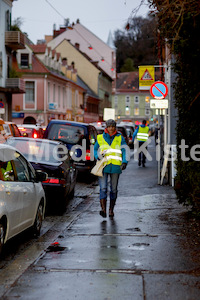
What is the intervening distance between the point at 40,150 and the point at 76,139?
223 inches

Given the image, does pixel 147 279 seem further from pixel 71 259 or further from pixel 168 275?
pixel 71 259

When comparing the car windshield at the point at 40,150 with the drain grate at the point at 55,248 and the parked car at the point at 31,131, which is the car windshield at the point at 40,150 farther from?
the parked car at the point at 31,131

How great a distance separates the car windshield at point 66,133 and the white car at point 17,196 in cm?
896

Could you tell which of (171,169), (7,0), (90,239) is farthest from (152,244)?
(7,0)

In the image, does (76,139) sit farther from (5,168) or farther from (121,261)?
(121,261)

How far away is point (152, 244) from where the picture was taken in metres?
8.09

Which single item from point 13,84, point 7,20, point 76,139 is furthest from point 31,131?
point 7,20

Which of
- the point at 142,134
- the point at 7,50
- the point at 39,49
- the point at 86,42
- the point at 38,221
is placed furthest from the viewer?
the point at 86,42

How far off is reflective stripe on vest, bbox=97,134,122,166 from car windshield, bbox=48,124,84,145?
308 inches

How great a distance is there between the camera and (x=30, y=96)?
58.4 metres

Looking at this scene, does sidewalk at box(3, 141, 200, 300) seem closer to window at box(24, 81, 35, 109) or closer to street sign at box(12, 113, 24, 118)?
street sign at box(12, 113, 24, 118)

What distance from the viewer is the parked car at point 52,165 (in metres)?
11.7

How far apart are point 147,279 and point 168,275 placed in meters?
0.30

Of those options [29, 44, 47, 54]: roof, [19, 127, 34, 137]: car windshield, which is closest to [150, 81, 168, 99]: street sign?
[19, 127, 34, 137]: car windshield
